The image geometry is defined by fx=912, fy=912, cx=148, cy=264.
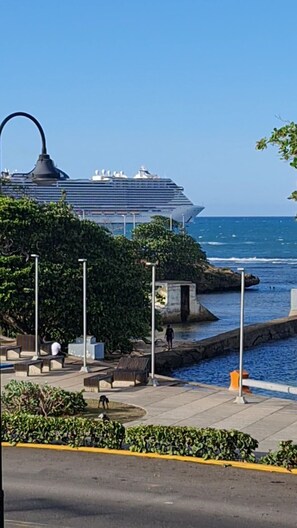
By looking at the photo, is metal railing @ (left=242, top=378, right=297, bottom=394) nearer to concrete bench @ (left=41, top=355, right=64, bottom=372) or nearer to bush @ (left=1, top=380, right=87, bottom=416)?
bush @ (left=1, top=380, right=87, bottom=416)

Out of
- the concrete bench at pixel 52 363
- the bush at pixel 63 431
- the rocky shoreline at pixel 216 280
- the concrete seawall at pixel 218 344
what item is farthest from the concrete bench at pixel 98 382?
the rocky shoreline at pixel 216 280

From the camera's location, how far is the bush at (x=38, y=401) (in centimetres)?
1976

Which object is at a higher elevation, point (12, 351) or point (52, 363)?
point (12, 351)

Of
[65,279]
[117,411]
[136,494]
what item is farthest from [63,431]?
[65,279]

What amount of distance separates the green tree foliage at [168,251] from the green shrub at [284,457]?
193ft

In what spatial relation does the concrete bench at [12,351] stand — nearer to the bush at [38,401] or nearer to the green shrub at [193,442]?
the bush at [38,401]

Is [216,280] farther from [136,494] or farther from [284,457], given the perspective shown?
[136,494]

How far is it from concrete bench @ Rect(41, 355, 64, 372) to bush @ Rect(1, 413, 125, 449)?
388 inches

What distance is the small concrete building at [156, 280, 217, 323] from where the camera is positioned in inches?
2239

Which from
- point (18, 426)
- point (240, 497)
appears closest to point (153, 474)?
point (240, 497)

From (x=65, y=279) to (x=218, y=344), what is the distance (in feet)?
38.9

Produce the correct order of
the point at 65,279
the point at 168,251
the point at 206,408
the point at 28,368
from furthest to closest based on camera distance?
the point at 168,251 → the point at 65,279 → the point at 28,368 → the point at 206,408

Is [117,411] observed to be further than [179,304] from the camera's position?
No

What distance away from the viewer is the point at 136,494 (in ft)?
45.6
